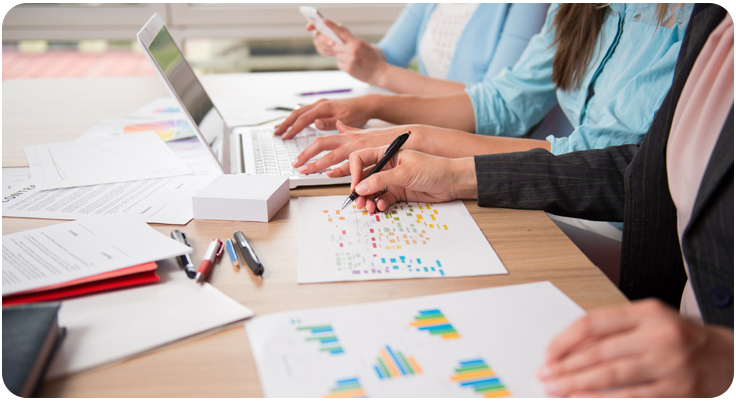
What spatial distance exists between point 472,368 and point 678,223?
1.34 feet

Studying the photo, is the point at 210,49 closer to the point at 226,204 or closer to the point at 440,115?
the point at 440,115

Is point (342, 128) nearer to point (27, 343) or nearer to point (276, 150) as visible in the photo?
point (276, 150)

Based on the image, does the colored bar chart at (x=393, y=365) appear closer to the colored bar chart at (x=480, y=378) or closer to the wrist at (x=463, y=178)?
the colored bar chart at (x=480, y=378)

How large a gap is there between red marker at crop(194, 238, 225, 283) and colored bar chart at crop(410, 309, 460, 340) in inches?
9.1

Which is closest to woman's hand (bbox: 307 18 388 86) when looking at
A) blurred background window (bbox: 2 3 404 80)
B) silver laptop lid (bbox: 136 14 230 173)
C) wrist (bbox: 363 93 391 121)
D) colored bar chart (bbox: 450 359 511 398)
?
wrist (bbox: 363 93 391 121)

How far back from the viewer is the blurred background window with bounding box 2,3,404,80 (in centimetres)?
235

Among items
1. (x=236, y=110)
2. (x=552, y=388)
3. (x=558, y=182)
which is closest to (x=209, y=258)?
(x=552, y=388)

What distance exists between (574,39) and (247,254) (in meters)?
0.78

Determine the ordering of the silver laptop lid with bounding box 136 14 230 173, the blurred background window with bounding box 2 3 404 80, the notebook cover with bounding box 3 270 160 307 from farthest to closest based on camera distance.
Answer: the blurred background window with bounding box 2 3 404 80, the silver laptop lid with bounding box 136 14 230 173, the notebook cover with bounding box 3 270 160 307

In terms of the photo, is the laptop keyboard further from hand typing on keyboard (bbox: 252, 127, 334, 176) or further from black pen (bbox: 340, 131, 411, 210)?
black pen (bbox: 340, 131, 411, 210)

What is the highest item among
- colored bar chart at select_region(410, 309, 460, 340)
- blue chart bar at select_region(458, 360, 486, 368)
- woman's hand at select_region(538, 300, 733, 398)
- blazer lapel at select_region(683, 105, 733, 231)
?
blazer lapel at select_region(683, 105, 733, 231)

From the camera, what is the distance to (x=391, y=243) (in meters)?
0.62

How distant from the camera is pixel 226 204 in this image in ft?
2.19

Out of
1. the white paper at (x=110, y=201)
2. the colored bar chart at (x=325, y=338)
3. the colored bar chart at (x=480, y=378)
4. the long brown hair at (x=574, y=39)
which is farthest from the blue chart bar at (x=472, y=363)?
the long brown hair at (x=574, y=39)
